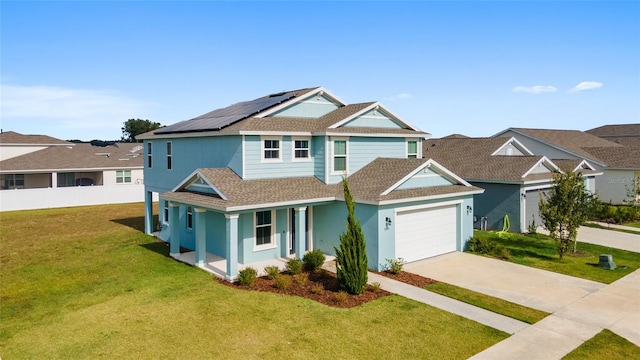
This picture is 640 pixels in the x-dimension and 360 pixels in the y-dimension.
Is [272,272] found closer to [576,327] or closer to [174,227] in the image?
[174,227]

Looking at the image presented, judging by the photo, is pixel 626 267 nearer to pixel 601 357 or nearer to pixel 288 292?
pixel 601 357

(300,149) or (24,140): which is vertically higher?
(24,140)

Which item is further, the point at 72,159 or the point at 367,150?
the point at 72,159

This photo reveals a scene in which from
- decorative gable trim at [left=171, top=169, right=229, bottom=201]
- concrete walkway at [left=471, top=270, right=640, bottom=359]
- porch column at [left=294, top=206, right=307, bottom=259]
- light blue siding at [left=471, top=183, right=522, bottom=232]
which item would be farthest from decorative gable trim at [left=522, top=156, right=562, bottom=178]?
decorative gable trim at [left=171, top=169, right=229, bottom=201]

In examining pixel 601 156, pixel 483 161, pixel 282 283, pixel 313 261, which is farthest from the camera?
pixel 601 156

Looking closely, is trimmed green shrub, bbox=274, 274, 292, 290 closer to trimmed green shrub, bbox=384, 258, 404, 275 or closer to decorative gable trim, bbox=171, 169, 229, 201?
decorative gable trim, bbox=171, 169, 229, 201

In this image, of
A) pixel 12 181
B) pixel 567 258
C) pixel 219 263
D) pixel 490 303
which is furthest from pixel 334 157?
pixel 12 181
